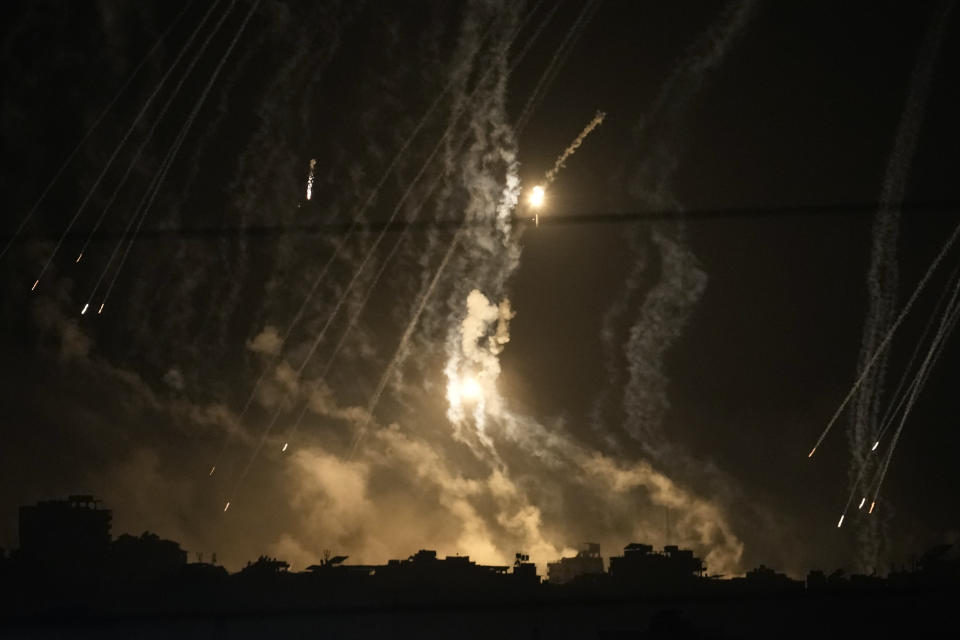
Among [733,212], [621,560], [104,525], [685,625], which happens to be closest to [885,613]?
[685,625]

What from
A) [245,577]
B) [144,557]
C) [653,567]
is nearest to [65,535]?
[144,557]

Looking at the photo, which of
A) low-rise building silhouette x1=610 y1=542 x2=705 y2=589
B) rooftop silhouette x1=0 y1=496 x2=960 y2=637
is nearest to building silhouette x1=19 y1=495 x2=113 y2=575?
rooftop silhouette x1=0 y1=496 x2=960 y2=637

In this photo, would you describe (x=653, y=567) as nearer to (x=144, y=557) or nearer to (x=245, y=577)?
(x=245, y=577)

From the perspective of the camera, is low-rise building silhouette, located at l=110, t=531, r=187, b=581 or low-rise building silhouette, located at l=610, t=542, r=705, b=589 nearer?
low-rise building silhouette, located at l=610, t=542, r=705, b=589

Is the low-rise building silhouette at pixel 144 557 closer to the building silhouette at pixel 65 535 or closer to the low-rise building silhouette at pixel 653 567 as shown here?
the building silhouette at pixel 65 535

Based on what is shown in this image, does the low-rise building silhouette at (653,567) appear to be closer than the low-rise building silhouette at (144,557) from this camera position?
Yes

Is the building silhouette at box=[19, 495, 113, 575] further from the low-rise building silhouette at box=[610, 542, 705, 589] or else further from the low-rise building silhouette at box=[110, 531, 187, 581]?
the low-rise building silhouette at box=[610, 542, 705, 589]

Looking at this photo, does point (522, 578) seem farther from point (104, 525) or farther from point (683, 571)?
point (104, 525)

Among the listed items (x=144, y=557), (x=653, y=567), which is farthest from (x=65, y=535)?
(x=653, y=567)

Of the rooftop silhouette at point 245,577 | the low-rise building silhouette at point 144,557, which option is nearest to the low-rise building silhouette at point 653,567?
the rooftop silhouette at point 245,577

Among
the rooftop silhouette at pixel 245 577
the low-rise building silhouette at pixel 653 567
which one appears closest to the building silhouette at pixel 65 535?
the rooftop silhouette at pixel 245 577

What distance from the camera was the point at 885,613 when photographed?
664 inches

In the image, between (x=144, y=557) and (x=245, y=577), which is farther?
(x=144, y=557)

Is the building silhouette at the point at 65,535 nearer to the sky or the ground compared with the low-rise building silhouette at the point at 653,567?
nearer to the sky
